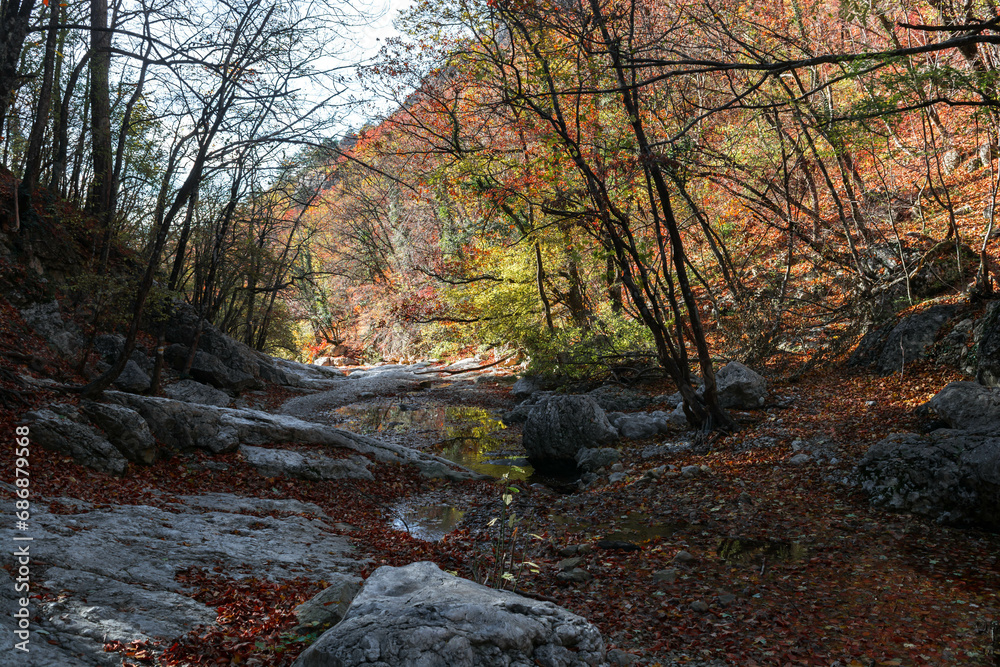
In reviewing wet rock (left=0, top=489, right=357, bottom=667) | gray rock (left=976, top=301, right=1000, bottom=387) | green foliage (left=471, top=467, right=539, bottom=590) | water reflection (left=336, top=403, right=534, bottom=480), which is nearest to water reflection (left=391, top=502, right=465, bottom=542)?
green foliage (left=471, top=467, right=539, bottom=590)

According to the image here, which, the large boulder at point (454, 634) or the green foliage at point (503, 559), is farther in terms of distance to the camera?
the green foliage at point (503, 559)

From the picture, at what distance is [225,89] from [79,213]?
23.4ft

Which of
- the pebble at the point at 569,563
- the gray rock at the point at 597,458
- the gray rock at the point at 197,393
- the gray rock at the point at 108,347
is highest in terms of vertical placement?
the gray rock at the point at 108,347

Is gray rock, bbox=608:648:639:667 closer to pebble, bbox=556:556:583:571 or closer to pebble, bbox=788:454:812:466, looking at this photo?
pebble, bbox=556:556:583:571

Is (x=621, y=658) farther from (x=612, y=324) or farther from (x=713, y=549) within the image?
(x=612, y=324)

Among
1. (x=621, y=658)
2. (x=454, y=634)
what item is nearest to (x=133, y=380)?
(x=454, y=634)

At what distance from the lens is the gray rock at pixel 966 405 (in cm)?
734

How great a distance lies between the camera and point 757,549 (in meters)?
5.86

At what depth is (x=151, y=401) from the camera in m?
8.44

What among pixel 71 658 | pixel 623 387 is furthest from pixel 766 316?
pixel 71 658

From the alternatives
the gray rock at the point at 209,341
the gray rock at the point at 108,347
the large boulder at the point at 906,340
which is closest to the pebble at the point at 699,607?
the large boulder at the point at 906,340

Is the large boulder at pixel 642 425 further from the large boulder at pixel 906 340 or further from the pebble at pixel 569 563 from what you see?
the pebble at pixel 569 563

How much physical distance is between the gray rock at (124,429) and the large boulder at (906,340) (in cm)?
1255

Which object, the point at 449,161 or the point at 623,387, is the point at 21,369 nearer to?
the point at 449,161
